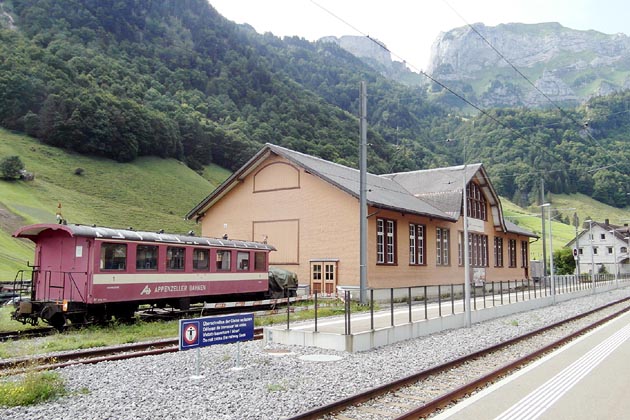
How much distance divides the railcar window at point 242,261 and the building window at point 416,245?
1214 centimetres

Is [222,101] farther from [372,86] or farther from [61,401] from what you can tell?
[61,401]

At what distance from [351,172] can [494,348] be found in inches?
893

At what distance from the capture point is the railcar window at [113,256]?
16.6m

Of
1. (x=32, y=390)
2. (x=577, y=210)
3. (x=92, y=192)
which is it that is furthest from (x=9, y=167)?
(x=577, y=210)

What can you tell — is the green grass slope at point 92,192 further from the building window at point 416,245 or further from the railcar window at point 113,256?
the building window at point 416,245

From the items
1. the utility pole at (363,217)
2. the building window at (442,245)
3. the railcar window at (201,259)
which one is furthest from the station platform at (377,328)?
the building window at (442,245)

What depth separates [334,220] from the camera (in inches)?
1139

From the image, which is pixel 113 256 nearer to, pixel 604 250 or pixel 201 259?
pixel 201 259

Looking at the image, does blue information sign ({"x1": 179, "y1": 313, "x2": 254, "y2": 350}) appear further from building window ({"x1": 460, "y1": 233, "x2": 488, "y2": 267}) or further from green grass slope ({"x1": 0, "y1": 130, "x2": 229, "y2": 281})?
green grass slope ({"x1": 0, "y1": 130, "x2": 229, "y2": 281})

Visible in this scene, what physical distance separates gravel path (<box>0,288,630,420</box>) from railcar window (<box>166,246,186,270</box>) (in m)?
6.64

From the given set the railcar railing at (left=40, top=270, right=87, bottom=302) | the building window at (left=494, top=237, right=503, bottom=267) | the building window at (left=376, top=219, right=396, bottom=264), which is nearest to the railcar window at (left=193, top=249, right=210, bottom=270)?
the railcar railing at (left=40, top=270, right=87, bottom=302)

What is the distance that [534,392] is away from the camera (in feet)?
28.2

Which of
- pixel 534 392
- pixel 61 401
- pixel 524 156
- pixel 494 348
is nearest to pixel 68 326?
pixel 61 401

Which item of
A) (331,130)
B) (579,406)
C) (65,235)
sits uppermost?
(331,130)
